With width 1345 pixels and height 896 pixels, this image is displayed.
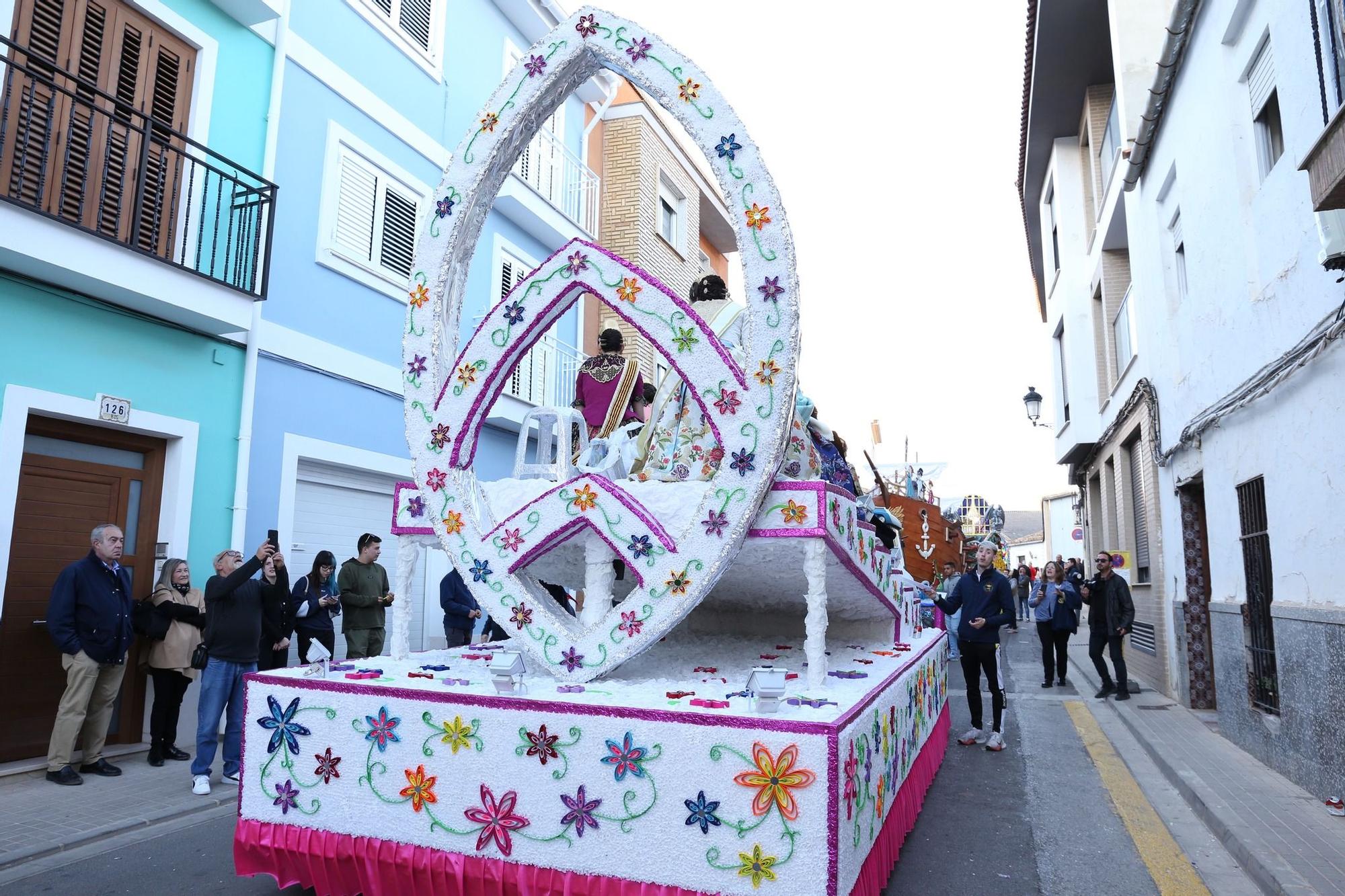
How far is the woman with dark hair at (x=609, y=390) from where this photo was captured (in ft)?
16.6

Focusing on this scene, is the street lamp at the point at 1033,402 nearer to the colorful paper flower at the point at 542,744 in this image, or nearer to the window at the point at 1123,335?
the window at the point at 1123,335

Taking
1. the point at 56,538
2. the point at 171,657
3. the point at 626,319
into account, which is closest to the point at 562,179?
the point at 56,538

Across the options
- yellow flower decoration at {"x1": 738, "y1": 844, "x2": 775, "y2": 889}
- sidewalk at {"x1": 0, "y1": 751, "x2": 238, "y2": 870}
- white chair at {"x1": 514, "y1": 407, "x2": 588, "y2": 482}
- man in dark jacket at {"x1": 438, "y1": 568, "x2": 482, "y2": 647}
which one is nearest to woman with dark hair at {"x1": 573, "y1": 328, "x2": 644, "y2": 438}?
white chair at {"x1": 514, "y1": 407, "x2": 588, "y2": 482}

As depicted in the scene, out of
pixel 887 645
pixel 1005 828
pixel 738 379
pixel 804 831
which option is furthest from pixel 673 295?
pixel 1005 828

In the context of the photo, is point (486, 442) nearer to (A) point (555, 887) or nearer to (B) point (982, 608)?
(B) point (982, 608)

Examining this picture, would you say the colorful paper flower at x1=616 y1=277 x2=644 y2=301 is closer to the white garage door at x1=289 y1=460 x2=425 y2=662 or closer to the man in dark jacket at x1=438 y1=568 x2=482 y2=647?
the white garage door at x1=289 y1=460 x2=425 y2=662

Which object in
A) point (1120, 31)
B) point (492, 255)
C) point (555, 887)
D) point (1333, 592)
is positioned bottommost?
point (555, 887)

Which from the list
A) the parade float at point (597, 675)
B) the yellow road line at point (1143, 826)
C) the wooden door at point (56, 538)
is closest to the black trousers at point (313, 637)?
the wooden door at point (56, 538)

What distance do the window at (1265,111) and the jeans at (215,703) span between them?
801 cm

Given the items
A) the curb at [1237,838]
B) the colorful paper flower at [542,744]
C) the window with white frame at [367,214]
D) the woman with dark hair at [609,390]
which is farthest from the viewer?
the window with white frame at [367,214]

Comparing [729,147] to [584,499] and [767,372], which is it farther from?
[584,499]

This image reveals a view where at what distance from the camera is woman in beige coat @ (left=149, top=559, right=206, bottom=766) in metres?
6.51

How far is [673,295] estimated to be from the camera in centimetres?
366

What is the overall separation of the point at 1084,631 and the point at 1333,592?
1992cm
